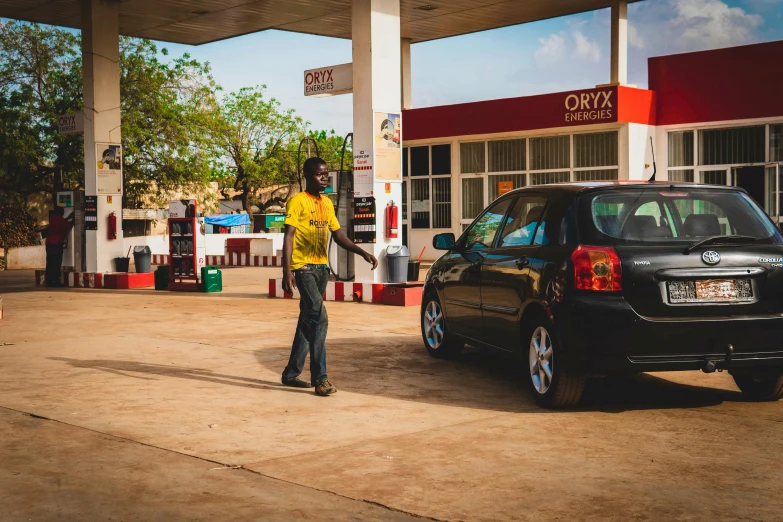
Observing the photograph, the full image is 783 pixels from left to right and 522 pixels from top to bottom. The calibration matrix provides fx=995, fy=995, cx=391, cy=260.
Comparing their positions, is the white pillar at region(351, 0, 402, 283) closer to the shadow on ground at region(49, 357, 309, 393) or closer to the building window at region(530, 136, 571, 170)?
the shadow on ground at region(49, 357, 309, 393)

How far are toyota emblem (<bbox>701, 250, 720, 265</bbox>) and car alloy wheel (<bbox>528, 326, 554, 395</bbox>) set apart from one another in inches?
45.5

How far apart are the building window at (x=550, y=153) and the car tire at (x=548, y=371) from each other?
1983 cm

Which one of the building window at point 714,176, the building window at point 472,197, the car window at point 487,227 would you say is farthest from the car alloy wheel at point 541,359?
the building window at point 472,197

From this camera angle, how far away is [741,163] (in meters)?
23.5

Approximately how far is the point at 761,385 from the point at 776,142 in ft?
55.9

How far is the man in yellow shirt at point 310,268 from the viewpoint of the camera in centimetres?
767

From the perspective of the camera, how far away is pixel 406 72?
97.1 feet

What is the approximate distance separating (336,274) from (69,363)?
7.79 m

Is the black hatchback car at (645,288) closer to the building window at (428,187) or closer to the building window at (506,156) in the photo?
the building window at (506,156)

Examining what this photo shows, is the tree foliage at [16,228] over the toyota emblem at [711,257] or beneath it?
over

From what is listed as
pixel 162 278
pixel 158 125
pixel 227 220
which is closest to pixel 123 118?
pixel 158 125

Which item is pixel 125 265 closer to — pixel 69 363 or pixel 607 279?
pixel 69 363

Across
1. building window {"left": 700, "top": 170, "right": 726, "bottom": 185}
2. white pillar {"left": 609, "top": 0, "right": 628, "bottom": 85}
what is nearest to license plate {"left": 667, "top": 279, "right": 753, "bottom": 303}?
building window {"left": 700, "top": 170, "right": 726, "bottom": 185}

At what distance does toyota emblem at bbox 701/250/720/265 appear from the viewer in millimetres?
6539
